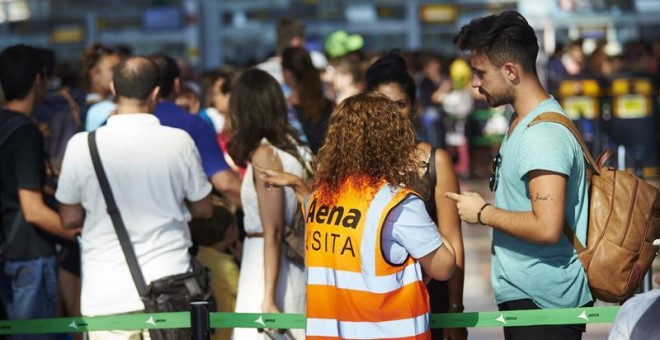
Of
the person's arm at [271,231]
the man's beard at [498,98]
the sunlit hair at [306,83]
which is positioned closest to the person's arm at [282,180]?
the person's arm at [271,231]

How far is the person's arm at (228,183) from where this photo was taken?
7.07 metres

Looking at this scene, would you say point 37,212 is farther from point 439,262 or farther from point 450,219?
point 439,262

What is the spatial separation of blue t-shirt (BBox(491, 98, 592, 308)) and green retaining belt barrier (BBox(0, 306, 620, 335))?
0.06 metres

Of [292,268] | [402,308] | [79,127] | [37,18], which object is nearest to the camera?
[402,308]

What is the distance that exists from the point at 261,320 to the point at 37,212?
4.72 feet

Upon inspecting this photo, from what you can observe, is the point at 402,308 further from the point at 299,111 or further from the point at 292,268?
the point at 299,111

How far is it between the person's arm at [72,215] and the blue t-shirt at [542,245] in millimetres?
1951

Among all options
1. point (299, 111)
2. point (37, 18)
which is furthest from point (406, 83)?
point (37, 18)

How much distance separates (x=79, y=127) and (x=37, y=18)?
22.1 meters

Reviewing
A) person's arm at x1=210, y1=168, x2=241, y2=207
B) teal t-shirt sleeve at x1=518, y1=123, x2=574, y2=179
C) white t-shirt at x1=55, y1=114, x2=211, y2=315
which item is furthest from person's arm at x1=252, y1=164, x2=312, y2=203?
person's arm at x1=210, y1=168, x2=241, y2=207

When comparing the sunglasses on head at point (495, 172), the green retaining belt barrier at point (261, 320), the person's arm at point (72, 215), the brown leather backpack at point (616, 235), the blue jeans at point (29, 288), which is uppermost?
the sunglasses on head at point (495, 172)

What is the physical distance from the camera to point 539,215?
4844mm

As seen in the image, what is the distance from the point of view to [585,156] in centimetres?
505

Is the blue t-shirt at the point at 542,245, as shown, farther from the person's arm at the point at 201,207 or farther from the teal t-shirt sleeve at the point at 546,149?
the person's arm at the point at 201,207
